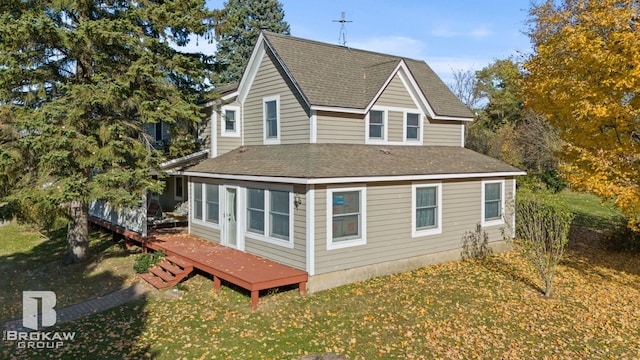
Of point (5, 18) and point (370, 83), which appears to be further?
point (370, 83)

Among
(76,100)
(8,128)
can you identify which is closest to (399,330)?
(76,100)

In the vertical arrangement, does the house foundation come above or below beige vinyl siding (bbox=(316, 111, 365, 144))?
below

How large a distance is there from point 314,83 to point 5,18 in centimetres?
884

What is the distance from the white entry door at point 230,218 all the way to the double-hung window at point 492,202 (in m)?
8.47

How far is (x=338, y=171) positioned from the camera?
11.1 metres

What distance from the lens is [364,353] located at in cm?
762

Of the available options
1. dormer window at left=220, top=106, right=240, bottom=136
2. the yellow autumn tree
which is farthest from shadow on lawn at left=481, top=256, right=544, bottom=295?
dormer window at left=220, top=106, right=240, bottom=136

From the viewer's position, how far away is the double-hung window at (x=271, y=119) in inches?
578

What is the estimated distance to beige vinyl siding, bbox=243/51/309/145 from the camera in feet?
45.4

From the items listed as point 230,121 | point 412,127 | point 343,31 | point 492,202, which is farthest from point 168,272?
point 343,31

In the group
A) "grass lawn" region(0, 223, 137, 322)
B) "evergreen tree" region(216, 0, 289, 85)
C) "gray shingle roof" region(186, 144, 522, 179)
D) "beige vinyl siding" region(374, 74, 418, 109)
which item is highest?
"evergreen tree" region(216, 0, 289, 85)

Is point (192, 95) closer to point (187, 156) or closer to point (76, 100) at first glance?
point (187, 156)

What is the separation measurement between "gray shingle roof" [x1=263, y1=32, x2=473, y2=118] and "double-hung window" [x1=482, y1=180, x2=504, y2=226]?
344 cm

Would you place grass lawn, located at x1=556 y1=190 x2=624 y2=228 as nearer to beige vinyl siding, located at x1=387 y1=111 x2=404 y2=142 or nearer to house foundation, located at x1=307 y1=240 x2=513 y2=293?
house foundation, located at x1=307 y1=240 x2=513 y2=293
